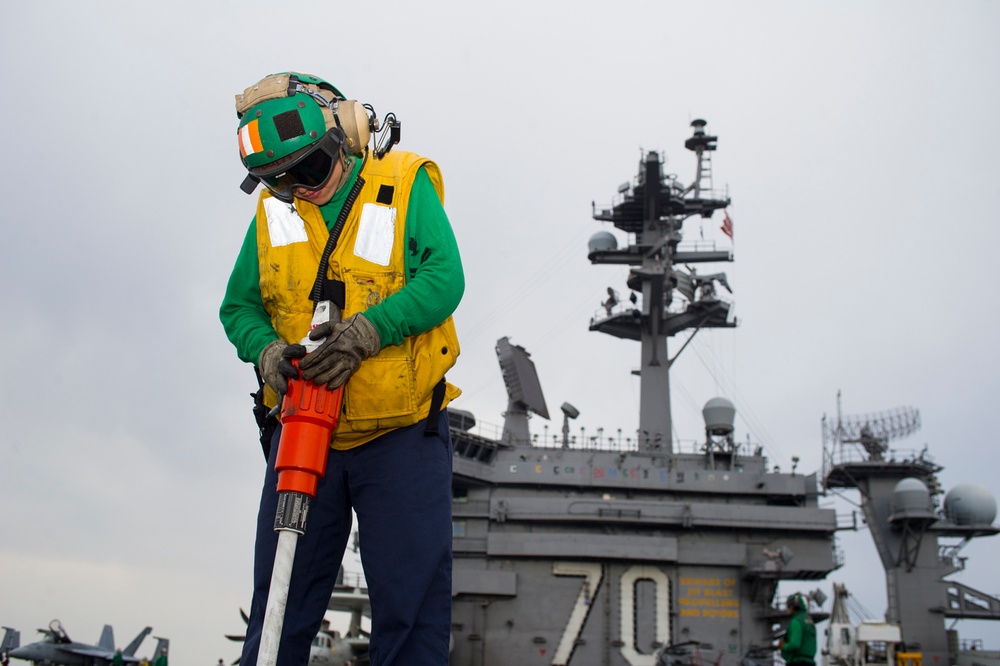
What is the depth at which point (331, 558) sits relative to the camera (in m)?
3.25

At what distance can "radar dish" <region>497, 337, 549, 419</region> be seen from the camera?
1149 inches

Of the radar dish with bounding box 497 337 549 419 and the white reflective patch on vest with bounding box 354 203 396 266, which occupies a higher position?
the radar dish with bounding box 497 337 549 419

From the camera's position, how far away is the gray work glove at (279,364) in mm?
2875

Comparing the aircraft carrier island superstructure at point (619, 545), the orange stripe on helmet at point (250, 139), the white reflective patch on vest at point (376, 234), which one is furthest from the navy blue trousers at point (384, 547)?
the aircraft carrier island superstructure at point (619, 545)

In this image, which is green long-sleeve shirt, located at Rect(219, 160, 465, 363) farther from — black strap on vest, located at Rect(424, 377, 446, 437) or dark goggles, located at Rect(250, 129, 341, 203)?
black strap on vest, located at Rect(424, 377, 446, 437)

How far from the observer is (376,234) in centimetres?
323

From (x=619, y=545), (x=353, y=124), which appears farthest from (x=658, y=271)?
(x=353, y=124)

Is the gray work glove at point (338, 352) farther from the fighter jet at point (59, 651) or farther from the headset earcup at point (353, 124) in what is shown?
the fighter jet at point (59, 651)

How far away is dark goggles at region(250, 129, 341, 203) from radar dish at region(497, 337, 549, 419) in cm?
2593

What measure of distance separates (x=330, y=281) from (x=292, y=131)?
543 millimetres

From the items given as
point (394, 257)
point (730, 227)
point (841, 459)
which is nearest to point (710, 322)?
point (730, 227)

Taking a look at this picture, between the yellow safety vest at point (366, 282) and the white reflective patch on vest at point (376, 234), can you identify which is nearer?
the yellow safety vest at point (366, 282)

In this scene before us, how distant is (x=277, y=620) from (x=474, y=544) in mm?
23878

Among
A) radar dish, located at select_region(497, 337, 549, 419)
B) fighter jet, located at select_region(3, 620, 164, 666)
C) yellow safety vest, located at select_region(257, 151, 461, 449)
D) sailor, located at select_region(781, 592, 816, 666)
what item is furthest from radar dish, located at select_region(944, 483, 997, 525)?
yellow safety vest, located at select_region(257, 151, 461, 449)
